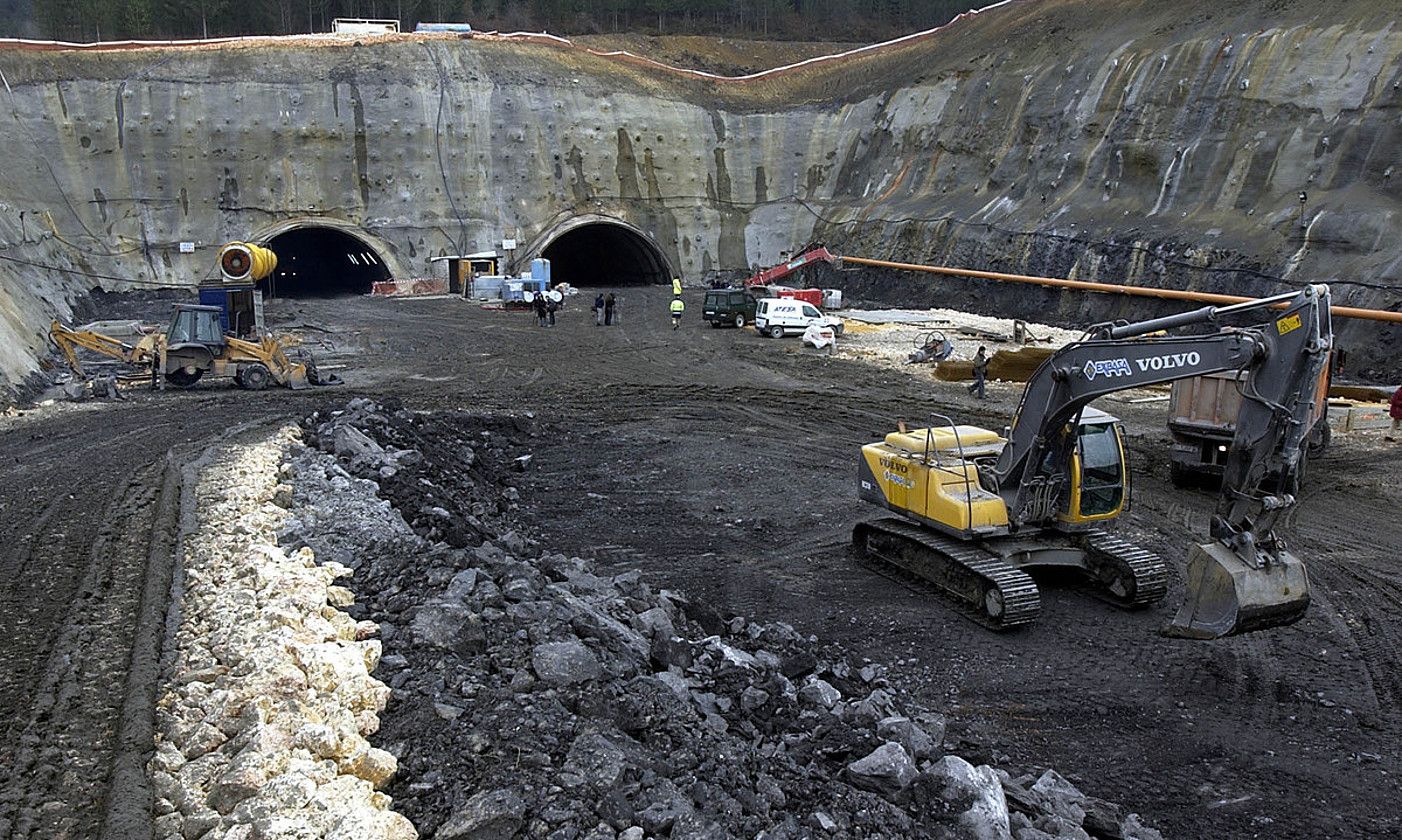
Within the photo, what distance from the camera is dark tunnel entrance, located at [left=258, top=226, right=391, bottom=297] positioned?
5791cm

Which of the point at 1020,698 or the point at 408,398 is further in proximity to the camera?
the point at 408,398

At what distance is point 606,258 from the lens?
2403 inches

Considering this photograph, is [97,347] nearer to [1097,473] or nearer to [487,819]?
[1097,473]

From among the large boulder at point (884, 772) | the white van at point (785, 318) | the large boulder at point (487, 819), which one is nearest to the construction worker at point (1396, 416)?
the large boulder at point (884, 772)

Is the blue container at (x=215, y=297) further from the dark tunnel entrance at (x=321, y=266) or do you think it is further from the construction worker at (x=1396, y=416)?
the dark tunnel entrance at (x=321, y=266)

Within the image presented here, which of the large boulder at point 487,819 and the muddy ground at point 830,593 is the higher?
the large boulder at point 487,819

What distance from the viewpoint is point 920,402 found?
22797 mm

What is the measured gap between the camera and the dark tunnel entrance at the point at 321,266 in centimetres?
5791

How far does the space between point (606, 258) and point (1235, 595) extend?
54866 mm

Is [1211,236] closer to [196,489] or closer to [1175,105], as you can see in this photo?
[1175,105]

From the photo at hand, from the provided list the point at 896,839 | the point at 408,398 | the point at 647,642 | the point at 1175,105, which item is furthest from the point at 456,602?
the point at 1175,105

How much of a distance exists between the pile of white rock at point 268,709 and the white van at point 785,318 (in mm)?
25344

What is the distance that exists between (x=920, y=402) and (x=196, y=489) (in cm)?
1482

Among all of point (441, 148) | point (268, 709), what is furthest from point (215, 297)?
point (441, 148)
